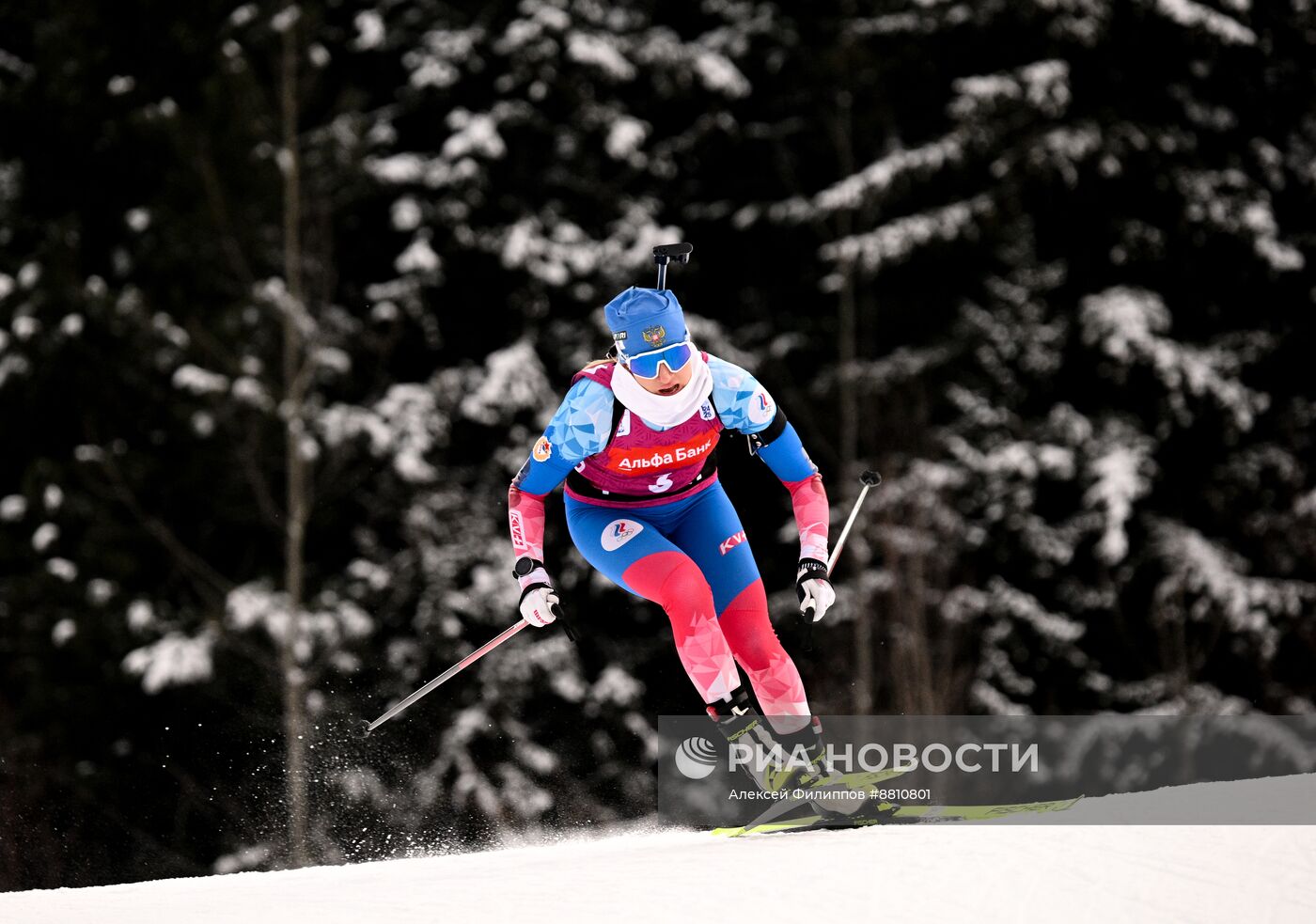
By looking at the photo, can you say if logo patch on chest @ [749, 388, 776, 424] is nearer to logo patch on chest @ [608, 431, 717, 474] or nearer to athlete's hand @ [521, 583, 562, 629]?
logo patch on chest @ [608, 431, 717, 474]

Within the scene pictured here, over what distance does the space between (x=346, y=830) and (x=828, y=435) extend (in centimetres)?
542

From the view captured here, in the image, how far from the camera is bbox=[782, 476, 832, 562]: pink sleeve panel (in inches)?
214

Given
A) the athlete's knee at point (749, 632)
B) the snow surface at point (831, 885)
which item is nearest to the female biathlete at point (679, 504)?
the athlete's knee at point (749, 632)

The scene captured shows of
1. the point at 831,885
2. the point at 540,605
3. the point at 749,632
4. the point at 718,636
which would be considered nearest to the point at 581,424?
the point at 540,605

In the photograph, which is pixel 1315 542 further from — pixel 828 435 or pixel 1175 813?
pixel 1175 813

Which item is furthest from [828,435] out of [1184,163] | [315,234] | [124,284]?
[124,284]

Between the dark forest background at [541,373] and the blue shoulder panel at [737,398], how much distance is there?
7.15 meters

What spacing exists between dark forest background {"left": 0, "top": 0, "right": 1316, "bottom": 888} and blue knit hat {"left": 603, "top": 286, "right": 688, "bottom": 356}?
295 inches

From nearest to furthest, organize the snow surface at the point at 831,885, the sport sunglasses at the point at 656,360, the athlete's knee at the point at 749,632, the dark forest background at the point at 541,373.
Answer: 1. the snow surface at the point at 831,885
2. the sport sunglasses at the point at 656,360
3. the athlete's knee at the point at 749,632
4. the dark forest background at the point at 541,373

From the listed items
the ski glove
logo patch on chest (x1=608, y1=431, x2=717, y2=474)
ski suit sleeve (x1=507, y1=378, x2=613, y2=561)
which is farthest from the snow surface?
logo patch on chest (x1=608, y1=431, x2=717, y2=474)

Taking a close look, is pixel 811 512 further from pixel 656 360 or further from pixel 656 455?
pixel 656 360

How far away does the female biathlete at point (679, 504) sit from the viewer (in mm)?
5066

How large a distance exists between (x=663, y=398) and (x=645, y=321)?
261 millimetres

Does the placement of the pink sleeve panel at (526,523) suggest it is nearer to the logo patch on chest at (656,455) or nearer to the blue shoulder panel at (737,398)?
the logo patch on chest at (656,455)
